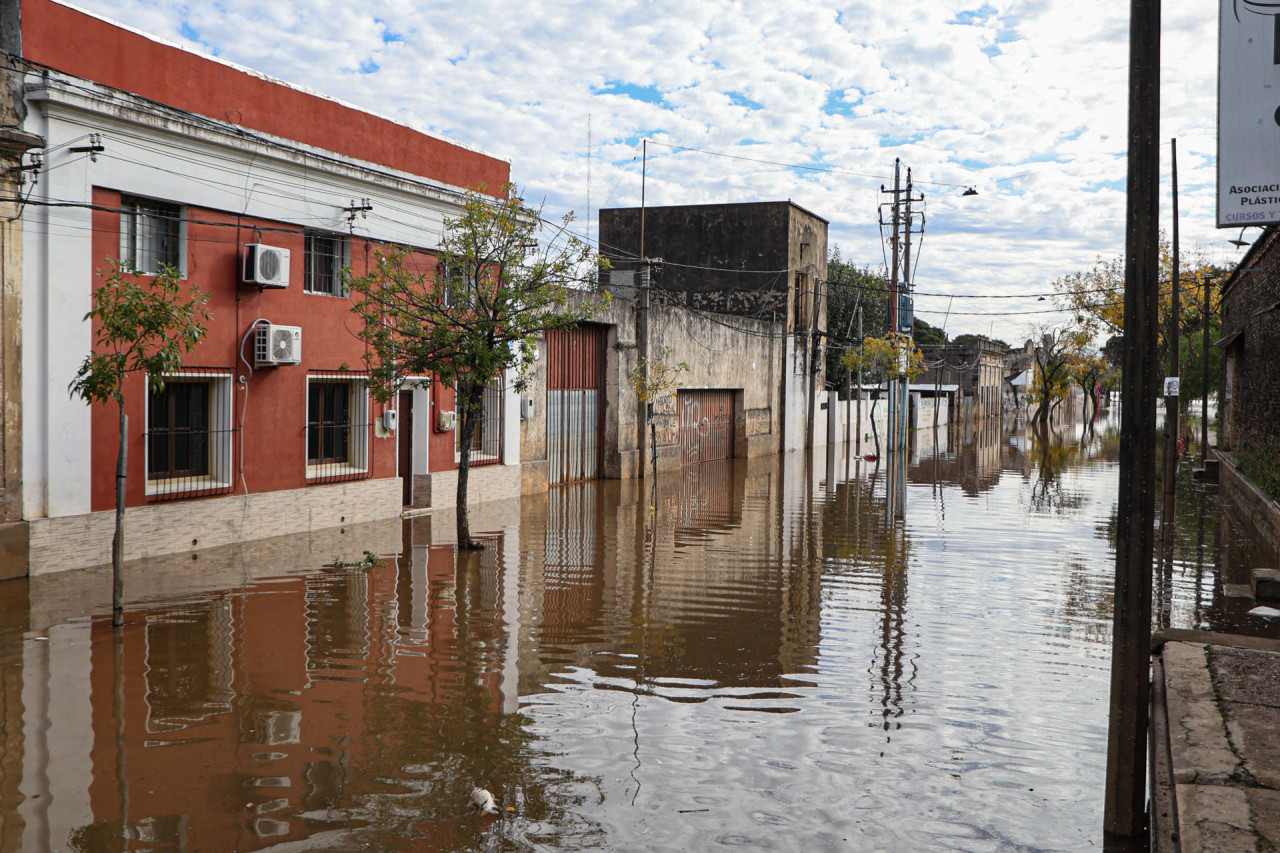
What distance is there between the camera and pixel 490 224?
13586 millimetres

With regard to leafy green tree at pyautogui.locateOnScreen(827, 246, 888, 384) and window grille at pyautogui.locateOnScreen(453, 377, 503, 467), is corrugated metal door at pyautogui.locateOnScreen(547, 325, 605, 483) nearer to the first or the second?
window grille at pyautogui.locateOnScreen(453, 377, 503, 467)

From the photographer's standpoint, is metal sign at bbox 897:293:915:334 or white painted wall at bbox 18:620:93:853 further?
metal sign at bbox 897:293:915:334

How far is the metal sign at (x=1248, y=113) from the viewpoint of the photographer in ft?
23.8

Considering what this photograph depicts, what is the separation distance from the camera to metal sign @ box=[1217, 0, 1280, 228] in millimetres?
7242

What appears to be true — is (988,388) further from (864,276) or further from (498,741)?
(498,741)

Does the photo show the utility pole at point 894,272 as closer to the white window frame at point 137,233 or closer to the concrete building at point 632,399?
the concrete building at point 632,399

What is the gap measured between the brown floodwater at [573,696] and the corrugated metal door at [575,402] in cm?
809

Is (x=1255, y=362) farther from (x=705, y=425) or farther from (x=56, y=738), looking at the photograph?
(x=56, y=738)

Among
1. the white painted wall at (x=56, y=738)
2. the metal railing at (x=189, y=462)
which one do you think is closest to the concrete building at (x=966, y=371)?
the metal railing at (x=189, y=462)

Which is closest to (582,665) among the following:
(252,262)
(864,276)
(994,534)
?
(252,262)

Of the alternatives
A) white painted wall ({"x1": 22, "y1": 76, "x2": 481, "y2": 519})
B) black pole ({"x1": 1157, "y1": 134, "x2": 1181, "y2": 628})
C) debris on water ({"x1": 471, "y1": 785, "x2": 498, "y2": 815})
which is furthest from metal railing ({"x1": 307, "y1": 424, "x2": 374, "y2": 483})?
black pole ({"x1": 1157, "y1": 134, "x2": 1181, "y2": 628})

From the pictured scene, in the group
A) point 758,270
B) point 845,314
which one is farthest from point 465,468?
point 845,314

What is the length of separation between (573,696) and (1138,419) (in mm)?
4438

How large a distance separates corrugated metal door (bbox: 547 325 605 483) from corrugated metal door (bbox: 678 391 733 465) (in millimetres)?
5371
